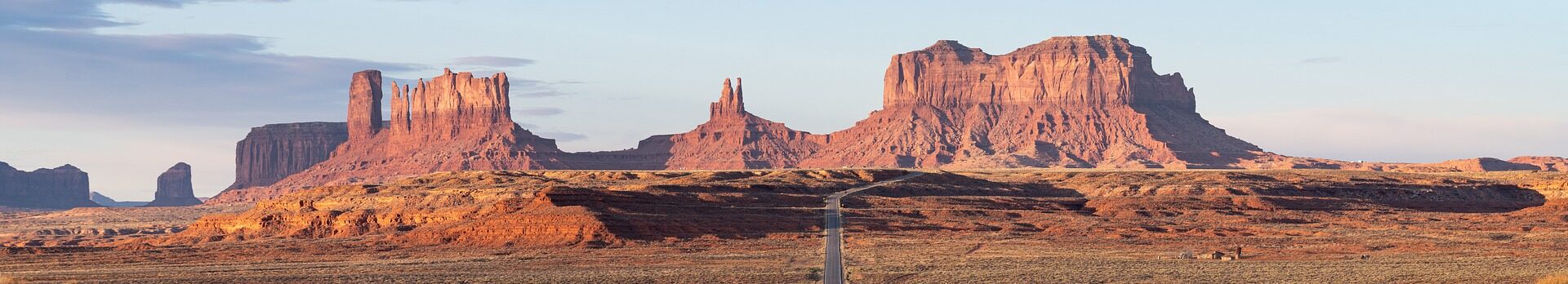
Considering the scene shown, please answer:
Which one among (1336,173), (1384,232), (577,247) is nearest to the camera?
(577,247)

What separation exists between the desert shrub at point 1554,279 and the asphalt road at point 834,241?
2006cm

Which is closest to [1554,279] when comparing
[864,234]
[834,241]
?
[834,241]

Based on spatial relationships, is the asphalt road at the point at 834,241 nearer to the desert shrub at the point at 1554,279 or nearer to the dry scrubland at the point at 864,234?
the dry scrubland at the point at 864,234

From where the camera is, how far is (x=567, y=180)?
143875mm

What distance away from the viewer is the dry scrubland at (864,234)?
6319 cm

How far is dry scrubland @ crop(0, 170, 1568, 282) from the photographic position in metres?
63.2

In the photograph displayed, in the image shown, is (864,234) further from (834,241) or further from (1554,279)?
(1554,279)

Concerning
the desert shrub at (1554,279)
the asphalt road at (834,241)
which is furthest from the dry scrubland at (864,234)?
the asphalt road at (834,241)

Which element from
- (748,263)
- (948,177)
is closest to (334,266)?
(748,263)

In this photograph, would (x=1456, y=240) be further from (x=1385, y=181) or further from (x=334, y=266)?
(x=1385, y=181)

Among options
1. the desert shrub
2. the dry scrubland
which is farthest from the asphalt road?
the desert shrub

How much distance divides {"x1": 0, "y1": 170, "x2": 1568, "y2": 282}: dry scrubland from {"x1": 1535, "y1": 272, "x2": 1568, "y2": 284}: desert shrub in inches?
16.5

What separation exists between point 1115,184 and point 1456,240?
58.0m

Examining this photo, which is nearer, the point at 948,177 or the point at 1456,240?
the point at 1456,240
